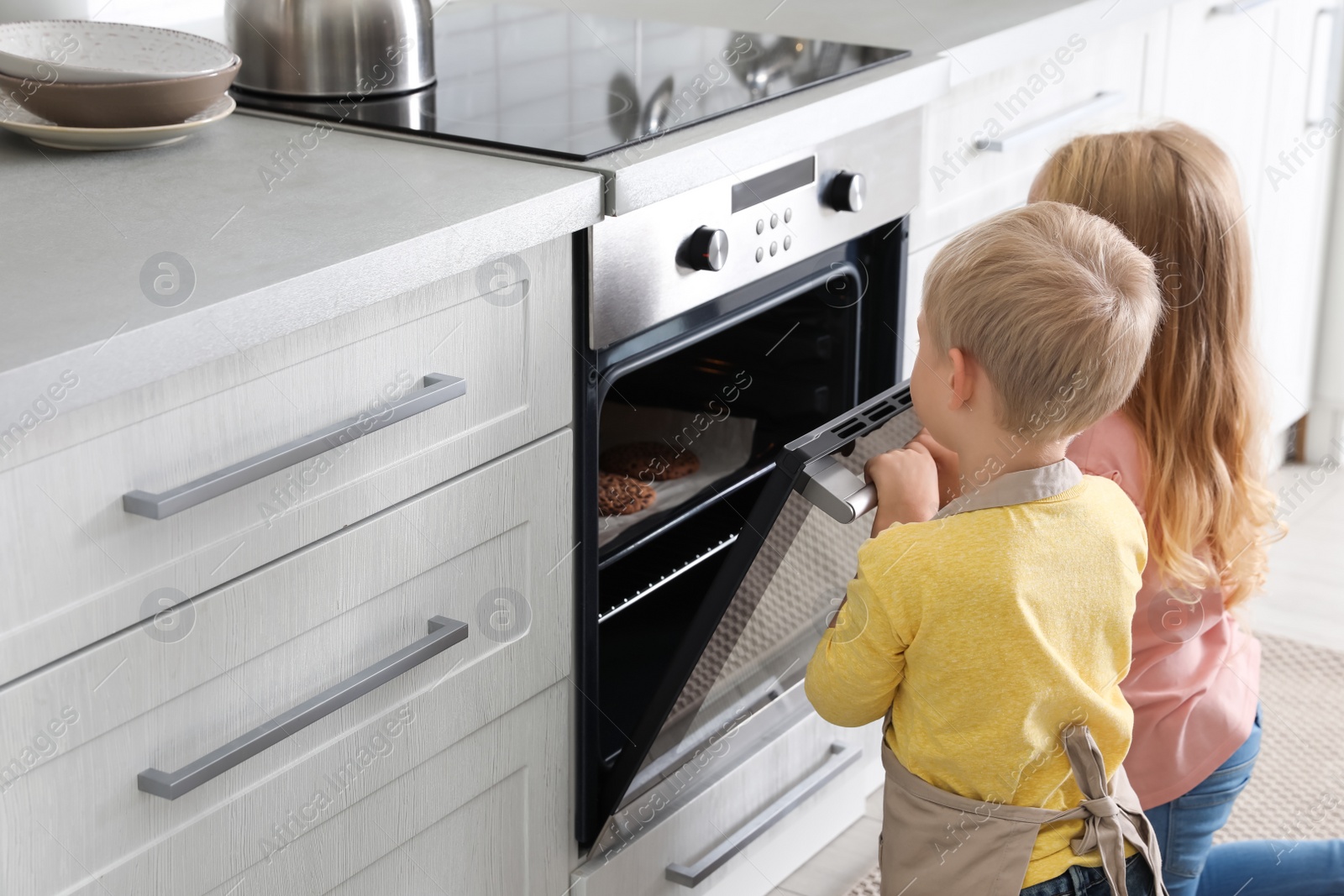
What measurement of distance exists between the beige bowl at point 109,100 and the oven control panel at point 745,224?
36 cm

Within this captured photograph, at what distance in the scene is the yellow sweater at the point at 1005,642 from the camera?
1.10 metres

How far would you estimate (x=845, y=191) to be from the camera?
1528mm

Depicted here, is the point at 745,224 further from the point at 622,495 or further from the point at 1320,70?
the point at 1320,70

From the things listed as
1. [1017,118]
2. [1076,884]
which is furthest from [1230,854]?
[1017,118]

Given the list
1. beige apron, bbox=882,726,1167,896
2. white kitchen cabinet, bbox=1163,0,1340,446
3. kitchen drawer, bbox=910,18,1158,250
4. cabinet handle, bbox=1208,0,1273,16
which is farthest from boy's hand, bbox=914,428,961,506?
cabinet handle, bbox=1208,0,1273,16

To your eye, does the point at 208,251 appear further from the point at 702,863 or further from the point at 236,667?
the point at 702,863

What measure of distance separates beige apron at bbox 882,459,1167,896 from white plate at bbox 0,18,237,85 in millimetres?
766

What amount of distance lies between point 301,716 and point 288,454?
0.64 feet

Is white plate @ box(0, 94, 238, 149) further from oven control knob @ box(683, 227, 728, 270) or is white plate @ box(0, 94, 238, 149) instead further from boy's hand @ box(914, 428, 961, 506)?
boy's hand @ box(914, 428, 961, 506)

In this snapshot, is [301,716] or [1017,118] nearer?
[301,716]

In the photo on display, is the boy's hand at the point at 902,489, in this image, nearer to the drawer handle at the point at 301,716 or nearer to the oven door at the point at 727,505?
the oven door at the point at 727,505

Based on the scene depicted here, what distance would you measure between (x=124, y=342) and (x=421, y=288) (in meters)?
0.27

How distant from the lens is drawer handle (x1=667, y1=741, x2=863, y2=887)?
5.07 feet

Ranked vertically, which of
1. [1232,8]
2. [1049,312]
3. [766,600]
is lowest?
[766,600]
